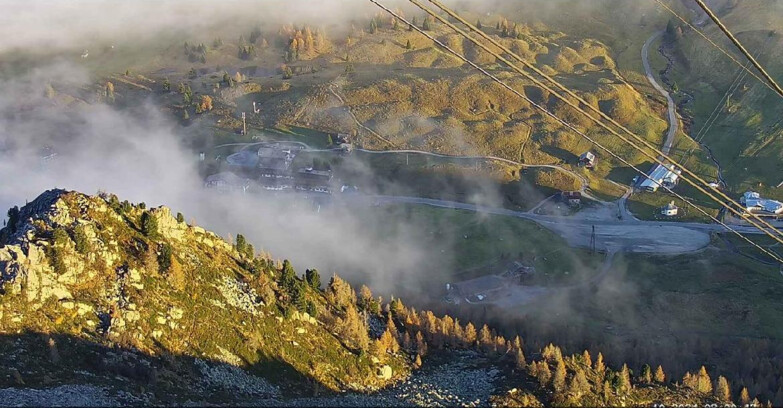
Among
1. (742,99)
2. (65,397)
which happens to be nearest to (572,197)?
(742,99)

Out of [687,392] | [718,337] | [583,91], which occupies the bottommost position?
[718,337]

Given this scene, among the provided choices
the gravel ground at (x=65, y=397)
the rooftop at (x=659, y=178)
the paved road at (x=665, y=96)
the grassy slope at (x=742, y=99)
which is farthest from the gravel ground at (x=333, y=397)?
the paved road at (x=665, y=96)

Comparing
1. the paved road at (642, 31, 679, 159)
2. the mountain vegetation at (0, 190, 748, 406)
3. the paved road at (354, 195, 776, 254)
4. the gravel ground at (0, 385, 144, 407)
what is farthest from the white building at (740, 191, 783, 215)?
the gravel ground at (0, 385, 144, 407)

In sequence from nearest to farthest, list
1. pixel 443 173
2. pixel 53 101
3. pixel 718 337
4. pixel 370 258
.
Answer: pixel 718 337 → pixel 370 258 → pixel 443 173 → pixel 53 101

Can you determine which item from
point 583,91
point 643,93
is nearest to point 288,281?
point 583,91

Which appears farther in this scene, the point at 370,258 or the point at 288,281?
the point at 370,258

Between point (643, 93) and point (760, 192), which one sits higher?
point (643, 93)

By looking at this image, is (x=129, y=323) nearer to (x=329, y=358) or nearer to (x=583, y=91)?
(x=329, y=358)

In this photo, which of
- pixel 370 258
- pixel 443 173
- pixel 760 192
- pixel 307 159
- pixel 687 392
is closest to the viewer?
pixel 687 392
